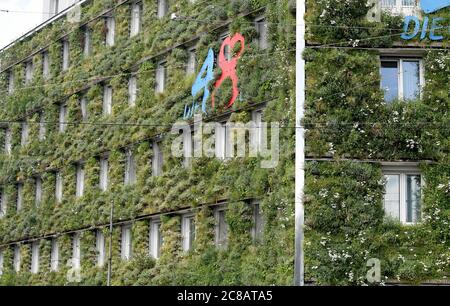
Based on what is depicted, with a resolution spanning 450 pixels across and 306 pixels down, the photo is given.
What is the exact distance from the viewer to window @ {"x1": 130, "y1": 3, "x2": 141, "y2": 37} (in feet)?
143

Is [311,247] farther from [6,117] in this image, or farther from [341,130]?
[6,117]

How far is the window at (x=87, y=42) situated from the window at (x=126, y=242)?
9329 millimetres

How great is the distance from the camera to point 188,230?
37812 mm

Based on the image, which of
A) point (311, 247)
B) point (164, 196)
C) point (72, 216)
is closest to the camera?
point (311, 247)

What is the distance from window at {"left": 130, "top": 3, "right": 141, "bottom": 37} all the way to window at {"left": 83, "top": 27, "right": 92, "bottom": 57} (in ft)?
12.8

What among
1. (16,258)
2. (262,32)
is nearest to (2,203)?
(16,258)

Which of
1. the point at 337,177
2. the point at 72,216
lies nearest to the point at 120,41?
the point at 72,216

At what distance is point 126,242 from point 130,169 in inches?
113

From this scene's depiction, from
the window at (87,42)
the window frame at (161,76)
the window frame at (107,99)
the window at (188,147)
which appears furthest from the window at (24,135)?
the window at (188,147)

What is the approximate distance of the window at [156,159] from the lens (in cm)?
4012

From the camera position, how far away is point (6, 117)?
54.2 m

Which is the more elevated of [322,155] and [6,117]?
[6,117]

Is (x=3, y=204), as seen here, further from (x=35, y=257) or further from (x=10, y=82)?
(x=10, y=82)

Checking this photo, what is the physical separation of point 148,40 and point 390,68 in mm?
12730
